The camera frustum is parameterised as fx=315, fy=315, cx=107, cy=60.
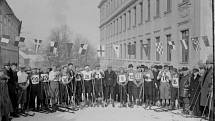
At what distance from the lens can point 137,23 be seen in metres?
33.7

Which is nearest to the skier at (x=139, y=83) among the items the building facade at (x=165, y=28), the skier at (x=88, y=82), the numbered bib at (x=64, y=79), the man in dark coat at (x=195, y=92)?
the skier at (x=88, y=82)

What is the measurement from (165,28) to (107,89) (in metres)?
10.9

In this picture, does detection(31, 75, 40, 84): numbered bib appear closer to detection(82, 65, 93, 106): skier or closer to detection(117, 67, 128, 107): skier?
detection(82, 65, 93, 106): skier

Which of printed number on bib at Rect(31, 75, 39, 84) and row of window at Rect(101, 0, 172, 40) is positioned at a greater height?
row of window at Rect(101, 0, 172, 40)

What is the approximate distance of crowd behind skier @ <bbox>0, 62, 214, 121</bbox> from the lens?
37.4 ft

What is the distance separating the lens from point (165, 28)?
23906 mm

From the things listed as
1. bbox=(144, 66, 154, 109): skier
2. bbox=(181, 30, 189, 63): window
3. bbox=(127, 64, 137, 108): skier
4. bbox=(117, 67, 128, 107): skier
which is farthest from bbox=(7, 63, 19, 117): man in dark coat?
bbox=(181, 30, 189, 63): window

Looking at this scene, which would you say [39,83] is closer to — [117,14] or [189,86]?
[189,86]

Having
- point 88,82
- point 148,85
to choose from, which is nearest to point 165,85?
point 148,85

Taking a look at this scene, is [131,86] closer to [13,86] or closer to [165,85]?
[165,85]

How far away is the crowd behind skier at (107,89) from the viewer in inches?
449

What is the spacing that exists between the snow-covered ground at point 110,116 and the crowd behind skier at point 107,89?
2.06 feet

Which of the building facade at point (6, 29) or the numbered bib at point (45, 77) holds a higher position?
the building facade at point (6, 29)

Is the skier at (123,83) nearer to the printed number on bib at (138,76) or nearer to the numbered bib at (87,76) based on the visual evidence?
the printed number on bib at (138,76)
